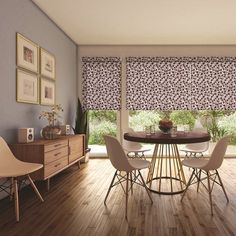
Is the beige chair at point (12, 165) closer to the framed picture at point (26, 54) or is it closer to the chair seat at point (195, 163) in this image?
the framed picture at point (26, 54)

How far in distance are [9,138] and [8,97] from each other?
0.52m

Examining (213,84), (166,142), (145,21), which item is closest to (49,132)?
(166,142)

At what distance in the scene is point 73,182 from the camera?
3758mm

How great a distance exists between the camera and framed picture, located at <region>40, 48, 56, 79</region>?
3946 mm

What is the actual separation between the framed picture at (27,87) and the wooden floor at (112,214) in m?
1.28

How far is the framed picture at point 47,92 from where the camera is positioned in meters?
4.00

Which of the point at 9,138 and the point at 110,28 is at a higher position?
the point at 110,28

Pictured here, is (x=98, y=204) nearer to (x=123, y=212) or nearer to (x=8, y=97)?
(x=123, y=212)

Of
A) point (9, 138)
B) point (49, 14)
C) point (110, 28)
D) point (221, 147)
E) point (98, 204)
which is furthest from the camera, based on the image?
point (110, 28)

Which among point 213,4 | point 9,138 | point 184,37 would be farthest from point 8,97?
point 184,37

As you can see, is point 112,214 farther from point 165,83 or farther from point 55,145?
point 165,83

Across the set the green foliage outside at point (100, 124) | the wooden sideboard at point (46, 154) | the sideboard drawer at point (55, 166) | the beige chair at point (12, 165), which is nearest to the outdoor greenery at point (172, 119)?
the green foliage outside at point (100, 124)

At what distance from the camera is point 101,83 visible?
5.68 metres

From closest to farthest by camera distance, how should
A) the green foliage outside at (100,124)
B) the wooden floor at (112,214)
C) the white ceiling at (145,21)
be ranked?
1. the wooden floor at (112,214)
2. the white ceiling at (145,21)
3. the green foliage outside at (100,124)
